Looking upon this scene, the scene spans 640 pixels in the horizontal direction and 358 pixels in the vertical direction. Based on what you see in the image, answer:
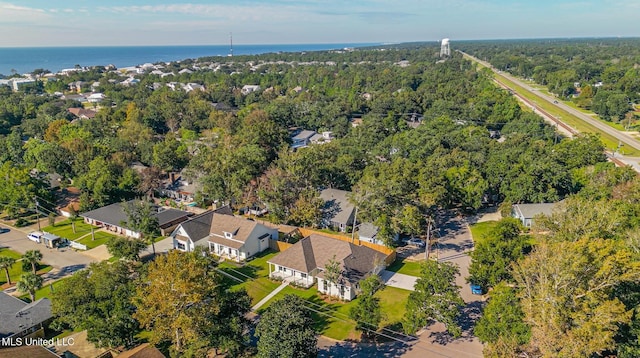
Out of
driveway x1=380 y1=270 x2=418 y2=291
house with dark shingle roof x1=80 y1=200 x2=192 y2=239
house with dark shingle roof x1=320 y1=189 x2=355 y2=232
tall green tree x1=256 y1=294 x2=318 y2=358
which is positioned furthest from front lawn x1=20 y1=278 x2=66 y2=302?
driveway x1=380 y1=270 x2=418 y2=291

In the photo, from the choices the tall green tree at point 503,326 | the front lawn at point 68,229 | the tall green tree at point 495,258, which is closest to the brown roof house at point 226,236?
the front lawn at point 68,229

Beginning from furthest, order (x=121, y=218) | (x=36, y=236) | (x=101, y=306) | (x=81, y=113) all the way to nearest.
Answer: (x=81, y=113) < (x=121, y=218) < (x=36, y=236) < (x=101, y=306)

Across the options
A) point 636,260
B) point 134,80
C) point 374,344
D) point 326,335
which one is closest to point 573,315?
point 636,260

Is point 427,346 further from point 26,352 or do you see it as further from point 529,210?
point 529,210

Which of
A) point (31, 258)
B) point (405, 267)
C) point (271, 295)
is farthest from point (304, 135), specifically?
point (31, 258)

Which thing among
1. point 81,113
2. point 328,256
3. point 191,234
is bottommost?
point 191,234

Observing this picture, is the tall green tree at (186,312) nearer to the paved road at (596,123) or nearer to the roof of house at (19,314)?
the roof of house at (19,314)

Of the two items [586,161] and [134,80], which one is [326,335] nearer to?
[586,161]
